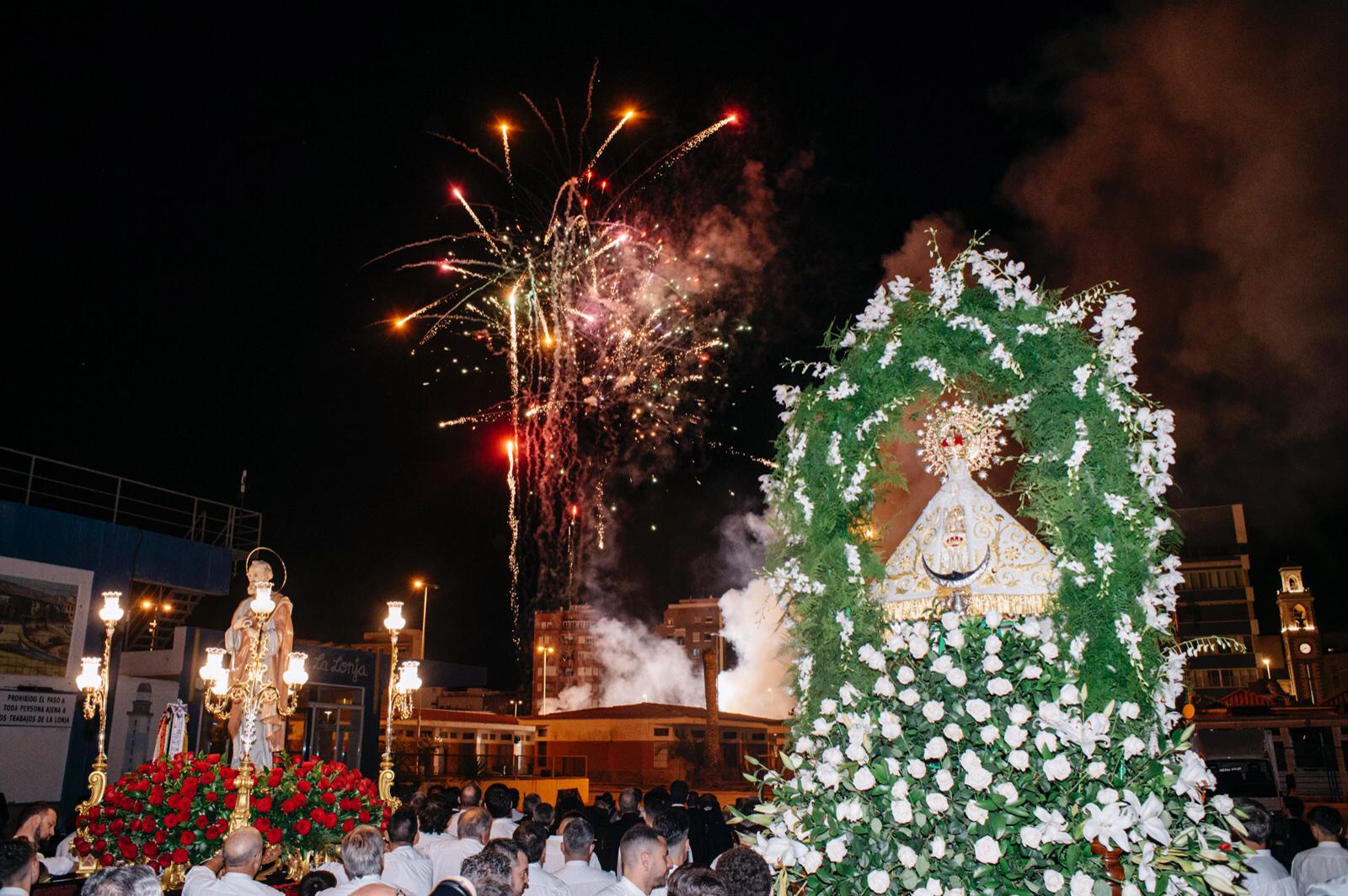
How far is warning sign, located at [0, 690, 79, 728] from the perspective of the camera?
674 inches

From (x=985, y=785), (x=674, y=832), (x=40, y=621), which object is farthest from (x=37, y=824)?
(x=40, y=621)

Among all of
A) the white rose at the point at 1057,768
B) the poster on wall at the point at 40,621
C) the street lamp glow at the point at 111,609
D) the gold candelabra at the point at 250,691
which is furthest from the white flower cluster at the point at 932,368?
the poster on wall at the point at 40,621

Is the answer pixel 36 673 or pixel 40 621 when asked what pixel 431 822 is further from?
pixel 40 621

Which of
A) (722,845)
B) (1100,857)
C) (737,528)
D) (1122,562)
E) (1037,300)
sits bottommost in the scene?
(722,845)

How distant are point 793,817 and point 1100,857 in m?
1.25

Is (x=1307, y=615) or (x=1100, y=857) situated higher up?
(x=1307, y=615)

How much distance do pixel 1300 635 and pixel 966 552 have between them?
6406 cm

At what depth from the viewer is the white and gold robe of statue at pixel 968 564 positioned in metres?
7.21

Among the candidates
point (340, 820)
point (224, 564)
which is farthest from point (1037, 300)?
point (224, 564)

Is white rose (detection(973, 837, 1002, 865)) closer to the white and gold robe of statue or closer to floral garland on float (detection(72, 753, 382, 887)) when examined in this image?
the white and gold robe of statue

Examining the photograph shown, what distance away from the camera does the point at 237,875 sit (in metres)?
5.78

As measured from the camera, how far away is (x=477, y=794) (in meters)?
9.02

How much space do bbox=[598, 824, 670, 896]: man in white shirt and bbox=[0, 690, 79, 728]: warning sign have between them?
17.0 metres

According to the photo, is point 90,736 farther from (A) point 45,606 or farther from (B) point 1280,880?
(B) point 1280,880
